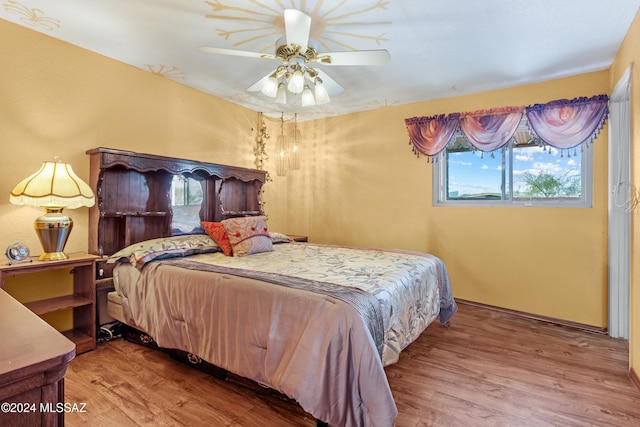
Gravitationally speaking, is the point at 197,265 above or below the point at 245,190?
below

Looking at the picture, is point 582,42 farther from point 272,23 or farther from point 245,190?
point 245,190

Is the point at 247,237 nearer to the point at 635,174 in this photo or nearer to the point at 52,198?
the point at 52,198

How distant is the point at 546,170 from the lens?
131 inches

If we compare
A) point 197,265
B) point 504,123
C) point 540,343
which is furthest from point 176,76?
point 540,343

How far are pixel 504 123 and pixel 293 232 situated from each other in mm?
3136

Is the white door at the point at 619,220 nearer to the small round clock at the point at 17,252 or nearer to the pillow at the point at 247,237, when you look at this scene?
the pillow at the point at 247,237

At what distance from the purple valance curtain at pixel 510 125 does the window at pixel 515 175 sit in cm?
18

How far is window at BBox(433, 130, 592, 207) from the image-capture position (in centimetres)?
317

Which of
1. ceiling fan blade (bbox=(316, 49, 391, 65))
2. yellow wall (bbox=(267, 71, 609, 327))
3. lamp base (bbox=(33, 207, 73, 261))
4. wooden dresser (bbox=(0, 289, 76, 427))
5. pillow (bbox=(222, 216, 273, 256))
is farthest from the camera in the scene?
yellow wall (bbox=(267, 71, 609, 327))

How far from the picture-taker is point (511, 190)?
137 inches

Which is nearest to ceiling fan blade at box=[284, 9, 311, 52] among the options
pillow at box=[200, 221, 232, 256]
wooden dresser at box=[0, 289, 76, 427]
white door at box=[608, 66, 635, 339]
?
pillow at box=[200, 221, 232, 256]

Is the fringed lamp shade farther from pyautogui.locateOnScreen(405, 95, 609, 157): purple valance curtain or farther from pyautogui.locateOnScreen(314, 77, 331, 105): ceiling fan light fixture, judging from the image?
pyautogui.locateOnScreen(405, 95, 609, 157): purple valance curtain

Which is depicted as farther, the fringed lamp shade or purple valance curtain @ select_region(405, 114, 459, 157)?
purple valance curtain @ select_region(405, 114, 459, 157)

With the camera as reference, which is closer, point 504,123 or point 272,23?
point 272,23
